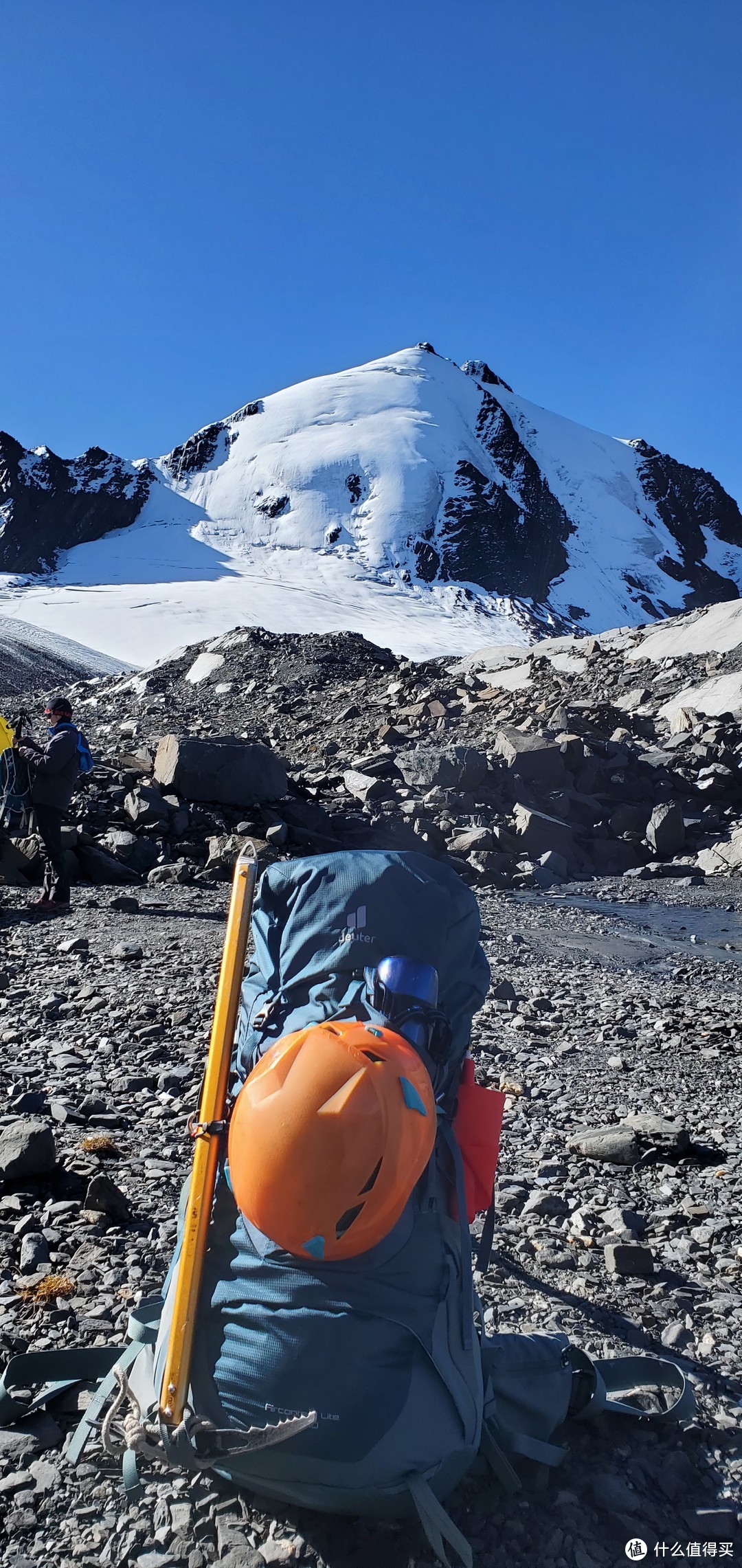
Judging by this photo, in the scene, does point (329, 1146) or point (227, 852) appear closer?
point (329, 1146)

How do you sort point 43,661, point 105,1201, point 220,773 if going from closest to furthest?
point 105,1201 < point 220,773 < point 43,661

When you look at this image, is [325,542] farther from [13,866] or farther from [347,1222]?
[347,1222]

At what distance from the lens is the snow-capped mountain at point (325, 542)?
3103 inches

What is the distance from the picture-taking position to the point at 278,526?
5256 inches

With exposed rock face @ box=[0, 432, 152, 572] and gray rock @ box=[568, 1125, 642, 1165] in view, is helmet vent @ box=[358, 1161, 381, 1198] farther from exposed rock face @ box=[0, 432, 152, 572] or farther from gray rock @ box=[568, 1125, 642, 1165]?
exposed rock face @ box=[0, 432, 152, 572]

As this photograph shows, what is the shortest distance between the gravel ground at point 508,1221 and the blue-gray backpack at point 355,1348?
14 cm

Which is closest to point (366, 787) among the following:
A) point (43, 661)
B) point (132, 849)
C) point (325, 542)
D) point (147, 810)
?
point (147, 810)

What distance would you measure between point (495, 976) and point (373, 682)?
14.2m

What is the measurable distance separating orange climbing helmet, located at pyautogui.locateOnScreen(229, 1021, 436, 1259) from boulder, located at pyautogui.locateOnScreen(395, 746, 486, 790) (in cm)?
1163

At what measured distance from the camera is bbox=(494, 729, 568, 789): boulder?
14016 mm

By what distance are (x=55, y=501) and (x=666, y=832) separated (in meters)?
146

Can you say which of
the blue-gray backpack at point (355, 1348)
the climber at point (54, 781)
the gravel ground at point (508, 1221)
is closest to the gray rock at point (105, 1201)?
the gravel ground at point (508, 1221)

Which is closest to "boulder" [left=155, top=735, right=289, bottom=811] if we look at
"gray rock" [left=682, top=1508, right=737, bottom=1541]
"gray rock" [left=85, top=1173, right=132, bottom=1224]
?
"gray rock" [left=85, top=1173, right=132, bottom=1224]

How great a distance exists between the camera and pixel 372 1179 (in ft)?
6.32
